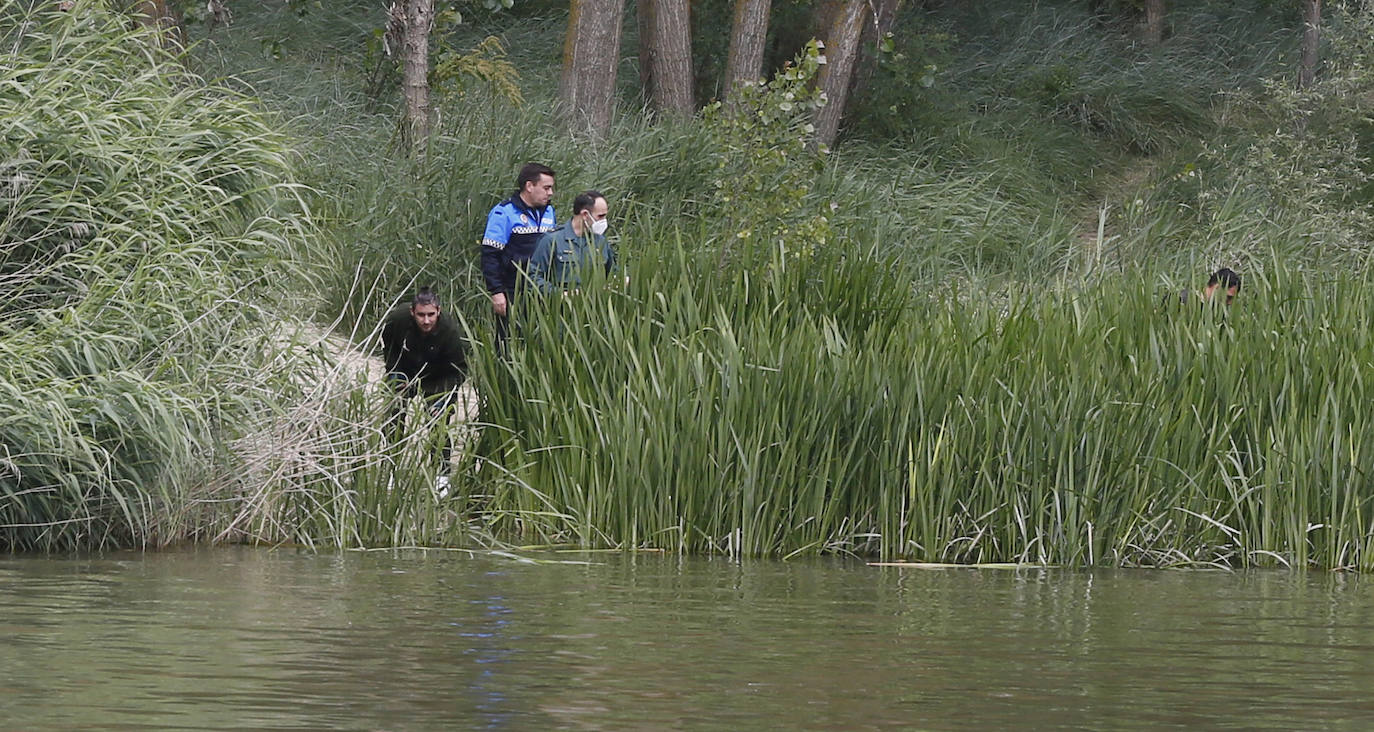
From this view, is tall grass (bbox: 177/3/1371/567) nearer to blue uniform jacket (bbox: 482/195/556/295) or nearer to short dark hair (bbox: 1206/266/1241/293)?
short dark hair (bbox: 1206/266/1241/293)

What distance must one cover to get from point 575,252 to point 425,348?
0.89 metres

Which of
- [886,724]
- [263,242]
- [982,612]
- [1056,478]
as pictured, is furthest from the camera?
[263,242]

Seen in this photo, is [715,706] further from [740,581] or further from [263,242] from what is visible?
[263,242]

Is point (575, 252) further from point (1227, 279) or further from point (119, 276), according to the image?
point (1227, 279)

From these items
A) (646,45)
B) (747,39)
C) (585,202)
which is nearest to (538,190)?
(585,202)

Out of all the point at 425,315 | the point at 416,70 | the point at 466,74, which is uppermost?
the point at 466,74

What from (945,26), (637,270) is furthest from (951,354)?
(945,26)

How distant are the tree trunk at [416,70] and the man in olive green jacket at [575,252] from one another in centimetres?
356

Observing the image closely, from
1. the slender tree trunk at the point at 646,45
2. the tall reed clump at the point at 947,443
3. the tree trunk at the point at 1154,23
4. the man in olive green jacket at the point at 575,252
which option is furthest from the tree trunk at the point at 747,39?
the tree trunk at the point at 1154,23

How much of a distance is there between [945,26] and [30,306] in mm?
16604

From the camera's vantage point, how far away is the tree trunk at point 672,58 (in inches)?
699

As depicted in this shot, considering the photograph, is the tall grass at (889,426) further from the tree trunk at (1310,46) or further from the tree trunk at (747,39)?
the tree trunk at (1310,46)

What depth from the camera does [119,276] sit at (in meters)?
9.76

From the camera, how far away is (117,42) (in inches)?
434
